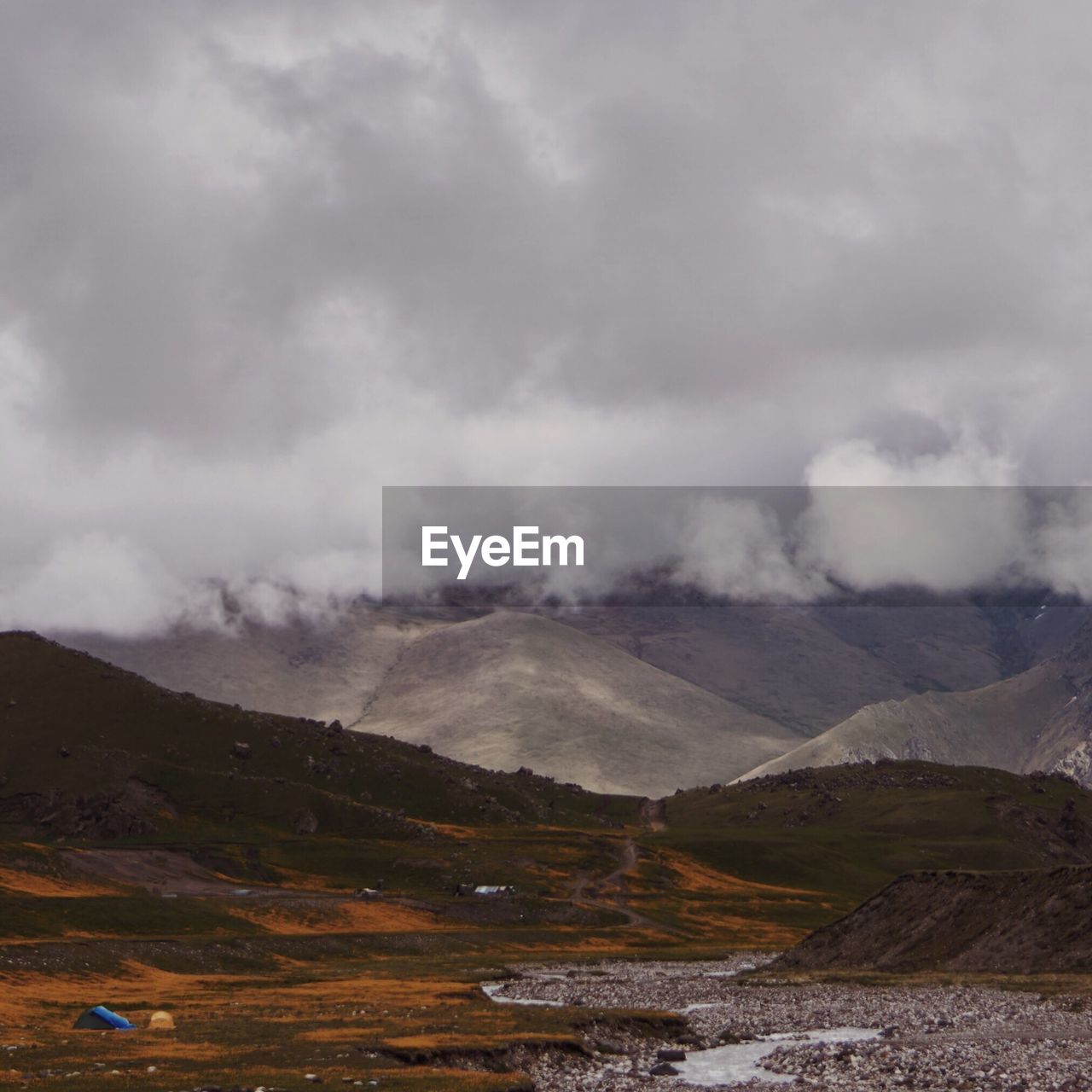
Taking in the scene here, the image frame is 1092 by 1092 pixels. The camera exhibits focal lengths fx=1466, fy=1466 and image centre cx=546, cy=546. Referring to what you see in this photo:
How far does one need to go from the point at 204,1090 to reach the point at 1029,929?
7581 cm

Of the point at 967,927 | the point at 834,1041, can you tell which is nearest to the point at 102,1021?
the point at 834,1041

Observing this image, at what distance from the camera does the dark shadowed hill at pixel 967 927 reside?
106562mm

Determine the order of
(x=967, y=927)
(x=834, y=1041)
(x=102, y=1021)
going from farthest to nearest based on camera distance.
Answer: (x=967, y=927) < (x=102, y=1021) < (x=834, y=1041)

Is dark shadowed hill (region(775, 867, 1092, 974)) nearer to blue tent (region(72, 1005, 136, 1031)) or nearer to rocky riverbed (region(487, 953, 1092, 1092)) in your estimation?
rocky riverbed (region(487, 953, 1092, 1092))

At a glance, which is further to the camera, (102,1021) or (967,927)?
(967,927)

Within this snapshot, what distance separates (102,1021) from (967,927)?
69260mm

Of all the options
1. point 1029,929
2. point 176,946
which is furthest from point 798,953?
point 176,946

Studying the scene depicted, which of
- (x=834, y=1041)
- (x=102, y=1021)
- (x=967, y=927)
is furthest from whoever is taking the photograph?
(x=967, y=927)

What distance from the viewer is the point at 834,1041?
2874 inches

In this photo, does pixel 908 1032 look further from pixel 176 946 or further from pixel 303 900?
pixel 303 900

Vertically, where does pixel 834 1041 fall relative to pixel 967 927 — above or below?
below

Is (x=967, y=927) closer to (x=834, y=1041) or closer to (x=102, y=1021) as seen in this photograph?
(x=834, y=1041)

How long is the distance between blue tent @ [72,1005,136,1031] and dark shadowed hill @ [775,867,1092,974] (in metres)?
62.6

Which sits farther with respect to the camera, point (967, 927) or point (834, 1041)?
point (967, 927)
